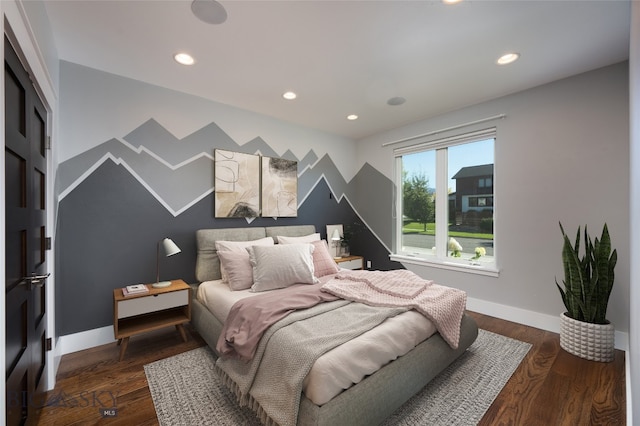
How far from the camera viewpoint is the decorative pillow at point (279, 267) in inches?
98.7

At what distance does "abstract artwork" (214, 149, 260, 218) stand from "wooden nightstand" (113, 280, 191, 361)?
39.2 inches

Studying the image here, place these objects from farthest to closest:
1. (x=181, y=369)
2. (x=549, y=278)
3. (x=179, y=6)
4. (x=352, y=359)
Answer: (x=549, y=278)
(x=181, y=369)
(x=179, y=6)
(x=352, y=359)

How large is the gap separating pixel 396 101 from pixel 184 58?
2.23 m

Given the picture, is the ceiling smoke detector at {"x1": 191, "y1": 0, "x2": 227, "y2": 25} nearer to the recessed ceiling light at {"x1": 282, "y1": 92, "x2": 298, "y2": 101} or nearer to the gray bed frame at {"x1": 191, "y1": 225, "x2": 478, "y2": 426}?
the recessed ceiling light at {"x1": 282, "y1": 92, "x2": 298, "y2": 101}

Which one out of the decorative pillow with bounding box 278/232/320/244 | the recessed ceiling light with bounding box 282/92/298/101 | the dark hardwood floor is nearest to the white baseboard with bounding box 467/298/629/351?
the dark hardwood floor

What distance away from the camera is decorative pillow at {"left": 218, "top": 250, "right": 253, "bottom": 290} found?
2.57 m

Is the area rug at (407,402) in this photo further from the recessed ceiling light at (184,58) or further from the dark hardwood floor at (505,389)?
the recessed ceiling light at (184,58)

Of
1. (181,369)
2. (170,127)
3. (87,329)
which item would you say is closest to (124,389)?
(181,369)

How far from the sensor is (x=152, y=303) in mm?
2369

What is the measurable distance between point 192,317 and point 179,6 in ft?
8.30

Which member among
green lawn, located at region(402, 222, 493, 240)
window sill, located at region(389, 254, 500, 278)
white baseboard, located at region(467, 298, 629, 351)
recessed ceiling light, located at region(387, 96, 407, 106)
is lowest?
white baseboard, located at region(467, 298, 629, 351)

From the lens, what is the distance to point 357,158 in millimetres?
4805

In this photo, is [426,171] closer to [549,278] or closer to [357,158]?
[357,158]

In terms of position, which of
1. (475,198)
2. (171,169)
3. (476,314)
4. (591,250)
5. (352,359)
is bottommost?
(476,314)
